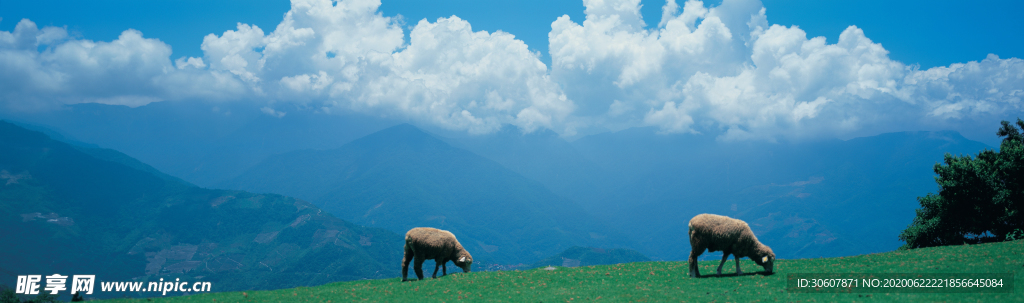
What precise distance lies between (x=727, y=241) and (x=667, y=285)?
13.4 feet

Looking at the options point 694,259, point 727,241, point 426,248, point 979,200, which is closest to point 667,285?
point 694,259

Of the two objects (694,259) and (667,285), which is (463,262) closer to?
(667,285)

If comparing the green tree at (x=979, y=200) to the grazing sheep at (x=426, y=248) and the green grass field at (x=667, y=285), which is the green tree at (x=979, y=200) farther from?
the grazing sheep at (x=426, y=248)

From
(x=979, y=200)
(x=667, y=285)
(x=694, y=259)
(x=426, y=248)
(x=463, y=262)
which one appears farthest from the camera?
(x=979, y=200)

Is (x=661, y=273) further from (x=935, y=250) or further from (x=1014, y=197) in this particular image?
(x=1014, y=197)

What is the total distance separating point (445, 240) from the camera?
28.5 metres

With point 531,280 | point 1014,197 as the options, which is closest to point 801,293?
point 531,280

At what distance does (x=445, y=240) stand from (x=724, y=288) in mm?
15347

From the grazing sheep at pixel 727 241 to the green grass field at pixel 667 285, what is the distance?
977mm

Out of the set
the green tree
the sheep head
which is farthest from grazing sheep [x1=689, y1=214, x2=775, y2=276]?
the green tree

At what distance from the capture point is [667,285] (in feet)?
71.1

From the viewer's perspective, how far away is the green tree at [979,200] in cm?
3572

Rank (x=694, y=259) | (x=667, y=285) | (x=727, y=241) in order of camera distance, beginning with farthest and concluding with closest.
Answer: (x=694, y=259) → (x=727, y=241) → (x=667, y=285)

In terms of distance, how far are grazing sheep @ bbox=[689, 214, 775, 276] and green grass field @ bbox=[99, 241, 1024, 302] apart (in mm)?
977
